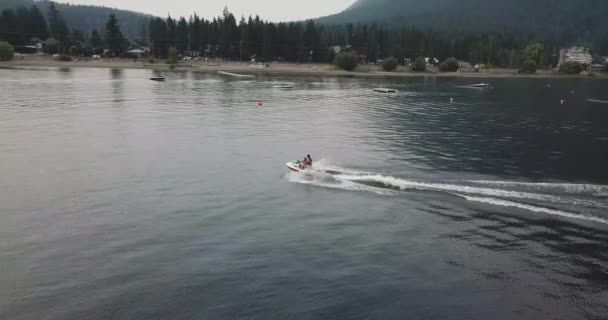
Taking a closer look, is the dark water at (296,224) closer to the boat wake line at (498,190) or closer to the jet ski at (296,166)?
the boat wake line at (498,190)

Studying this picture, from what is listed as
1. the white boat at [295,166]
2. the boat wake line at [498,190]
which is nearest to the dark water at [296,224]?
the boat wake line at [498,190]

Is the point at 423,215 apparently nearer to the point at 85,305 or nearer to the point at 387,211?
the point at 387,211

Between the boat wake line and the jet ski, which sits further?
the jet ski

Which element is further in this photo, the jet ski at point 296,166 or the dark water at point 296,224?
the jet ski at point 296,166

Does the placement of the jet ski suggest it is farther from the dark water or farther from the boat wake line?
the dark water

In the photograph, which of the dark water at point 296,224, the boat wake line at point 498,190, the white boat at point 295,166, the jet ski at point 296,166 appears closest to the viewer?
the dark water at point 296,224

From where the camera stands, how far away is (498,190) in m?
51.1

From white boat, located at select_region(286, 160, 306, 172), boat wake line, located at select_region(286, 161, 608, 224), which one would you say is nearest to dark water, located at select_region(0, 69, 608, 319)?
boat wake line, located at select_region(286, 161, 608, 224)

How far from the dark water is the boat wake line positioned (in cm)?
25

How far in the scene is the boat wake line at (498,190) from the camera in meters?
46.2

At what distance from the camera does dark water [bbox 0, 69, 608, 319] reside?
30.3m

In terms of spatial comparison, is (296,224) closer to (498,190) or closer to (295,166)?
→ (295,166)

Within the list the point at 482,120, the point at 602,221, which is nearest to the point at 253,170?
the point at 602,221

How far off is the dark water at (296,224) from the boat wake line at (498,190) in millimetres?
250
